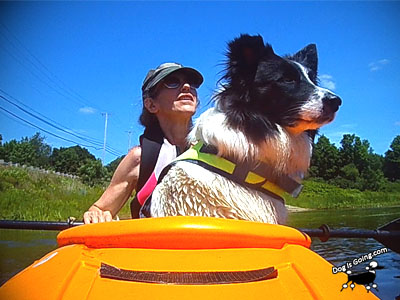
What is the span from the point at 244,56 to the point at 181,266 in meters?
0.60

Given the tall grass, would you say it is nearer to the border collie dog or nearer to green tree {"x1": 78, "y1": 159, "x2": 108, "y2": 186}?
green tree {"x1": 78, "y1": 159, "x2": 108, "y2": 186}

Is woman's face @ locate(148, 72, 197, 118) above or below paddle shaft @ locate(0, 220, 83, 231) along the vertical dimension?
above

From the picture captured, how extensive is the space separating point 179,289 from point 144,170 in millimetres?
665

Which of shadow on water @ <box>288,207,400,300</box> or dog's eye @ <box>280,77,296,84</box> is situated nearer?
shadow on water @ <box>288,207,400,300</box>

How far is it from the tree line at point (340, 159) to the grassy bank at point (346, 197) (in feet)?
0.05

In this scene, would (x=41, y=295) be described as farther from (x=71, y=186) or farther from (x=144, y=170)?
(x=144, y=170)

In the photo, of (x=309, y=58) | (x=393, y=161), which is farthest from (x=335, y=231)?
(x=309, y=58)

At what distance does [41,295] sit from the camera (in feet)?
2.30

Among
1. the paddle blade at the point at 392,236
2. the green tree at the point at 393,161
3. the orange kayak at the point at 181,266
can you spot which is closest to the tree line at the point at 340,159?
the green tree at the point at 393,161

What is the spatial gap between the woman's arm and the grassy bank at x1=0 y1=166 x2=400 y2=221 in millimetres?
35

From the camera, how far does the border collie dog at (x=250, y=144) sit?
109 centimetres

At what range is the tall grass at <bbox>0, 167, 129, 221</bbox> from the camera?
996mm

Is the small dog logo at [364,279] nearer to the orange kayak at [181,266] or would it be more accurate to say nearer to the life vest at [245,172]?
the orange kayak at [181,266]

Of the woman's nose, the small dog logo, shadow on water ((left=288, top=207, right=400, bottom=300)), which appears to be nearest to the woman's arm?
the woman's nose
